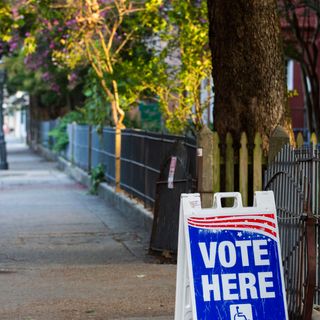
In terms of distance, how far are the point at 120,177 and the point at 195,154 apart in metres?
7.58

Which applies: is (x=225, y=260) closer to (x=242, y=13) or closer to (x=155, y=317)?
(x=155, y=317)

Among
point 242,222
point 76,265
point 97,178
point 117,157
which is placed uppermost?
point 242,222

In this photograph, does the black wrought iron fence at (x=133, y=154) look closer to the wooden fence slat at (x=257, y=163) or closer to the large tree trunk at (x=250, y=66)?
the large tree trunk at (x=250, y=66)

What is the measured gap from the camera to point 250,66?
33.5 ft

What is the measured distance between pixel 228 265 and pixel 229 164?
425 cm

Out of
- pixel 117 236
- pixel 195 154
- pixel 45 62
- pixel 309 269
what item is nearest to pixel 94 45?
pixel 117 236

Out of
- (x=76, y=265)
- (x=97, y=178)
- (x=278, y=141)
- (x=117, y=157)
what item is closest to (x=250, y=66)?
(x=278, y=141)

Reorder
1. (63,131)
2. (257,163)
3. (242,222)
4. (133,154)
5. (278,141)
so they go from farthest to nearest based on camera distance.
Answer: (63,131) → (133,154) → (257,163) → (278,141) → (242,222)

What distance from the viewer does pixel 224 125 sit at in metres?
10.5

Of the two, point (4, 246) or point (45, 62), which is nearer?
point (4, 246)

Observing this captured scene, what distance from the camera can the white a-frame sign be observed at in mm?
5934

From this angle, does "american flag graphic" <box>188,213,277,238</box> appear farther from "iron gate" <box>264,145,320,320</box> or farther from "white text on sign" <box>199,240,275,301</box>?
"iron gate" <box>264,145,320,320</box>

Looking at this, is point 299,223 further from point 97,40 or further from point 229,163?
point 97,40

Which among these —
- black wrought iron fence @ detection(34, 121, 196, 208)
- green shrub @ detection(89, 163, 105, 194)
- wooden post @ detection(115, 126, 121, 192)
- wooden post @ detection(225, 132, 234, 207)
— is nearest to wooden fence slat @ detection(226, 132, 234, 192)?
wooden post @ detection(225, 132, 234, 207)
